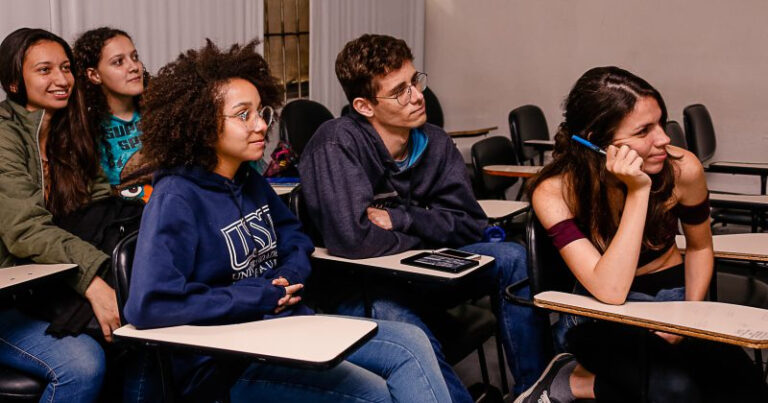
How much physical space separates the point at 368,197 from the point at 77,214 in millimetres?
869

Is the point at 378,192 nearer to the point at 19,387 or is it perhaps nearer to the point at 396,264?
the point at 396,264

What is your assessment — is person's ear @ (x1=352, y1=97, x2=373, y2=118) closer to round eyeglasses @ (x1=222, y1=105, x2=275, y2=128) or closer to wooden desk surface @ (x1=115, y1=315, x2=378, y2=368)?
round eyeglasses @ (x1=222, y1=105, x2=275, y2=128)

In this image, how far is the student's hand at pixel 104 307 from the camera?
1820 mm

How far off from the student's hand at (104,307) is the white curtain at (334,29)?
2.84m

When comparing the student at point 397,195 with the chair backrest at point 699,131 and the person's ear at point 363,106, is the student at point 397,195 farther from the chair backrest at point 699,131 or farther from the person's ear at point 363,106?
the chair backrest at point 699,131

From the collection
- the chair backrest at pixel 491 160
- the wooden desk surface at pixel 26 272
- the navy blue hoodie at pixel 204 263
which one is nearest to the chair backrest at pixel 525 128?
the chair backrest at pixel 491 160

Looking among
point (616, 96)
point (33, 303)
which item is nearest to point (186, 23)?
point (33, 303)

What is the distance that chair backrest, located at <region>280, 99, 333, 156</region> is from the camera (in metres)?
3.52

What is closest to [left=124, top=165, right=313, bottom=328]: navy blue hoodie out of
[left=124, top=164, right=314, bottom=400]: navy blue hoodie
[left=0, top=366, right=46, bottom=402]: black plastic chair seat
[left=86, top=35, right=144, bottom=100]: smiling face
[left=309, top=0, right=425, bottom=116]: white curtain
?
[left=124, top=164, right=314, bottom=400]: navy blue hoodie

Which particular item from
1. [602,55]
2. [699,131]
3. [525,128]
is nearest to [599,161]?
[525,128]

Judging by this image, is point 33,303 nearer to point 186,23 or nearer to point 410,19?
point 186,23

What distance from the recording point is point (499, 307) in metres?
2.26

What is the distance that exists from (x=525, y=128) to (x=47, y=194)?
3099 millimetres

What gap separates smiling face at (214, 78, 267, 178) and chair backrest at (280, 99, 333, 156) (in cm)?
179
